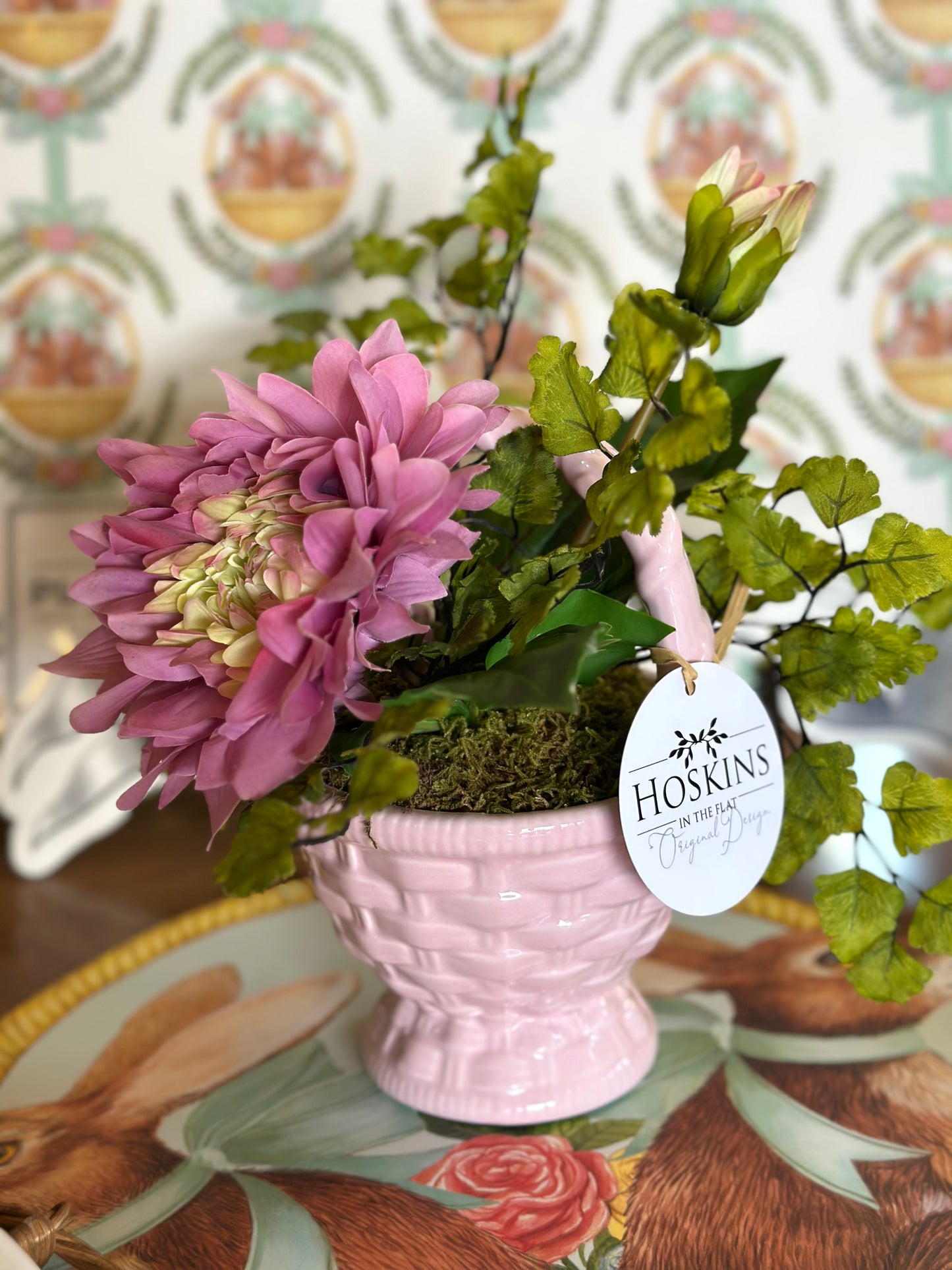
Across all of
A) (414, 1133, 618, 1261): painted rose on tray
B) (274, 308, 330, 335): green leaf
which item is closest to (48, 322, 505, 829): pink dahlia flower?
(414, 1133, 618, 1261): painted rose on tray

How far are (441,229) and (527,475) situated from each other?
0.29 m

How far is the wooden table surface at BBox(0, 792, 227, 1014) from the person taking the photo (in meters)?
0.72

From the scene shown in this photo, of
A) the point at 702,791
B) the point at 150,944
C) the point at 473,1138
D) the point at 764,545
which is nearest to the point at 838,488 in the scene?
the point at 764,545

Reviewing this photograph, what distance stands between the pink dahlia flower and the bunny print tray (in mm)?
197

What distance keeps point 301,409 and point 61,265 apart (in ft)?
1.92

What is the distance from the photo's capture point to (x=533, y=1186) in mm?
473

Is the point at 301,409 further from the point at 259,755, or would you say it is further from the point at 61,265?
the point at 61,265

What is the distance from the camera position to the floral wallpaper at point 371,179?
2.78ft

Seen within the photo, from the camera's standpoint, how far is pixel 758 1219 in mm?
450

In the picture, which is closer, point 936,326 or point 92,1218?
point 92,1218

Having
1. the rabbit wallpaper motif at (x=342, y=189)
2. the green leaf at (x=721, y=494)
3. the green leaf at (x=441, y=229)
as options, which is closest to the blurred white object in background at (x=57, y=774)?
the rabbit wallpaper motif at (x=342, y=189)

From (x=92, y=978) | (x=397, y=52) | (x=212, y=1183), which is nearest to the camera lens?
(x=212, y=1183)

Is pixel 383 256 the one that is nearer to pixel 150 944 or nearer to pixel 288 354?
pixel 288 354

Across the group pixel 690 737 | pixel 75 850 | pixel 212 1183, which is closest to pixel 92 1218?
pixel 212 1183
